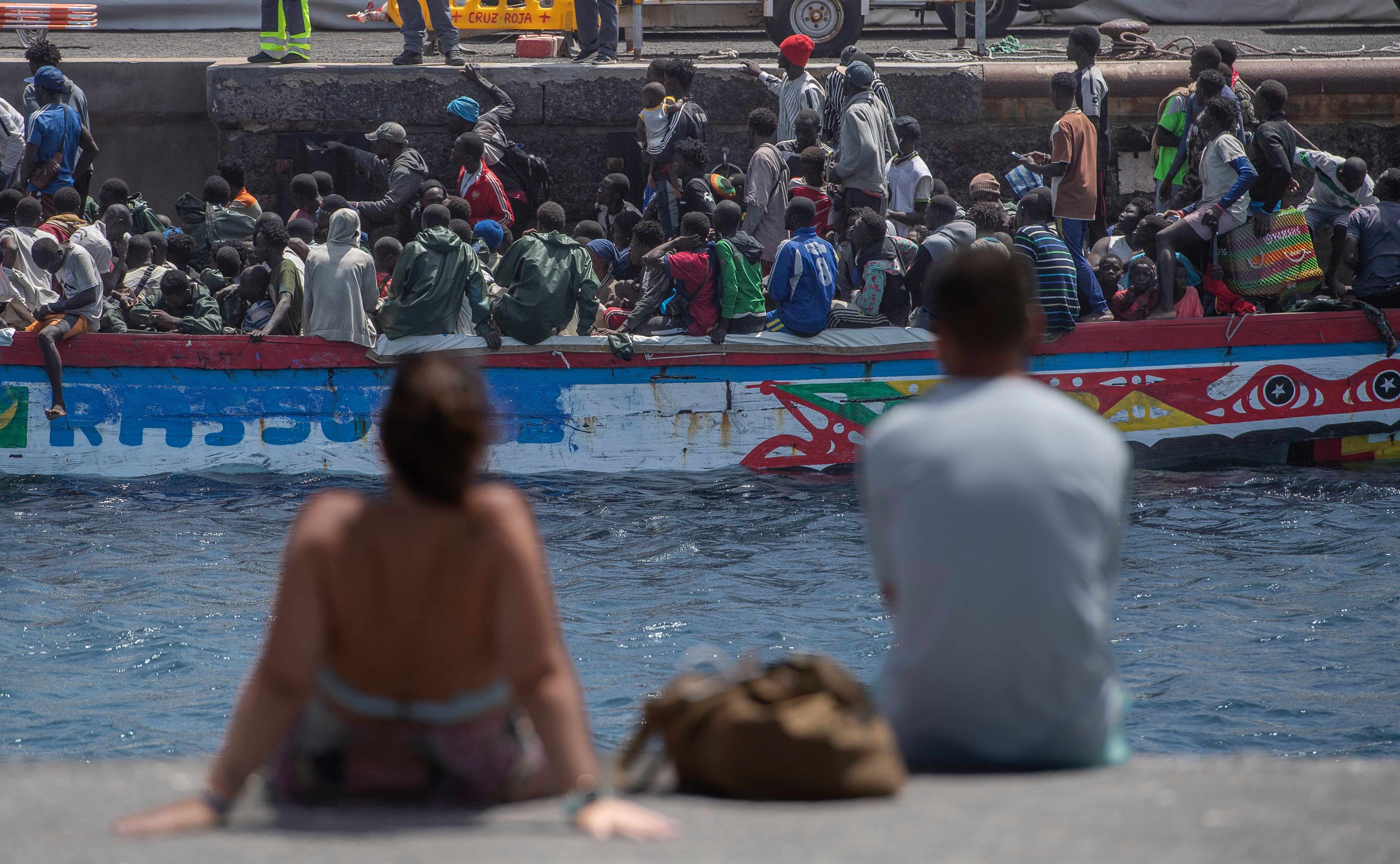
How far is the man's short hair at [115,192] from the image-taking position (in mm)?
10695

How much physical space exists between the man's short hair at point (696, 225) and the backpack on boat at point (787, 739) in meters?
6.69

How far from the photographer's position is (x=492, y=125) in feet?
36.9

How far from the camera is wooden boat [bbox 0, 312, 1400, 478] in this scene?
912cm

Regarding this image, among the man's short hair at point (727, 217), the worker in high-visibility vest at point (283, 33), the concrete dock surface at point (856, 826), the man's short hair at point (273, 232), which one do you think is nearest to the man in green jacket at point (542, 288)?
the man's short hair at point (727, 217)

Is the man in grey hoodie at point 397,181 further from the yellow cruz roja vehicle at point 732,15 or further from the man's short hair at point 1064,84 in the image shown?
the man's short hair at point 1064,84

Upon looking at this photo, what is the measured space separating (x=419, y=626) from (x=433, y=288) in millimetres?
6881

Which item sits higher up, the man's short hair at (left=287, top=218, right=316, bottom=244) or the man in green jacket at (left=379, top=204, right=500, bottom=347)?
the man's short hair at (left=287, top=218, right=316, bottom=244)

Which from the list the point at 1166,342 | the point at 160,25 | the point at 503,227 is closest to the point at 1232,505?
the point at 1166,342

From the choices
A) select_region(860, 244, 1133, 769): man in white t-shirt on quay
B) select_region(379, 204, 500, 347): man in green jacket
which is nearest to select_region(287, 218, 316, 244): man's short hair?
select_region(379, 204, 500, 347): man in green jacket

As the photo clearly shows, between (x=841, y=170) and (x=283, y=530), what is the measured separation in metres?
4.82

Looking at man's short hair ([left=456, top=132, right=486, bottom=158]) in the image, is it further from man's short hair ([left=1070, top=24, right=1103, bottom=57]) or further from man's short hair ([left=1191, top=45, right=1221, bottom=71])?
man's short hair ([left=1191, top=45, right=1221, bottom=71])

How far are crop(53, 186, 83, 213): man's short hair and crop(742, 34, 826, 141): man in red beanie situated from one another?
18.0ft

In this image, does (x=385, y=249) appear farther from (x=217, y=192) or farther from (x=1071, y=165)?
(x=1071, y=165)

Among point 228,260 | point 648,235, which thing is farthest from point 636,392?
point 228,260
